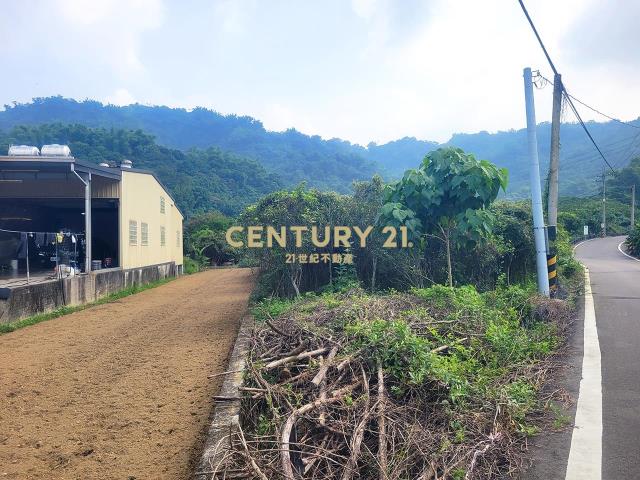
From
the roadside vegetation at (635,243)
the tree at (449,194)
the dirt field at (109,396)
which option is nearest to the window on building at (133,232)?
the dirt field at (109,396)

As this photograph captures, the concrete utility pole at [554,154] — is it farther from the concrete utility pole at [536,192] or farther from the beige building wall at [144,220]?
the beige building wall at [144,220]

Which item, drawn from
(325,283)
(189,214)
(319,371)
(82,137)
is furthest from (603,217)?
(82,137)

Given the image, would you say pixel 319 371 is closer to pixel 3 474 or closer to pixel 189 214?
pixel 3 474

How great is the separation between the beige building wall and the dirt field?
304 inches

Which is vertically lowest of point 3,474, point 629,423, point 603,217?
point 3,474

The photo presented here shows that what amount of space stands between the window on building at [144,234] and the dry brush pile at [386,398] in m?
14.4

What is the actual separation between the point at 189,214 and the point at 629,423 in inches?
1626

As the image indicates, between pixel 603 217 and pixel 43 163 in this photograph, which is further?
pixel 603 217

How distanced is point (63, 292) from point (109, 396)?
314 inches

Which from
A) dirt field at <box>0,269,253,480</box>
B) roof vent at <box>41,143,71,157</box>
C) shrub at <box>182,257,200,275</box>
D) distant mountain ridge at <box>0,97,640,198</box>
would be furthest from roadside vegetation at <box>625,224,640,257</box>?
distant mountain ridge at <box>0,97,640,198</box>

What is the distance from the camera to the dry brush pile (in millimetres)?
3219

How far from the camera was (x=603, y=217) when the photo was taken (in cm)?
4206

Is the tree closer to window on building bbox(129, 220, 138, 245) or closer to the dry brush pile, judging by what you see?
the dry brush pile

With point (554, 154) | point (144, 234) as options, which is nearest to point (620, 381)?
point (554, 154)
